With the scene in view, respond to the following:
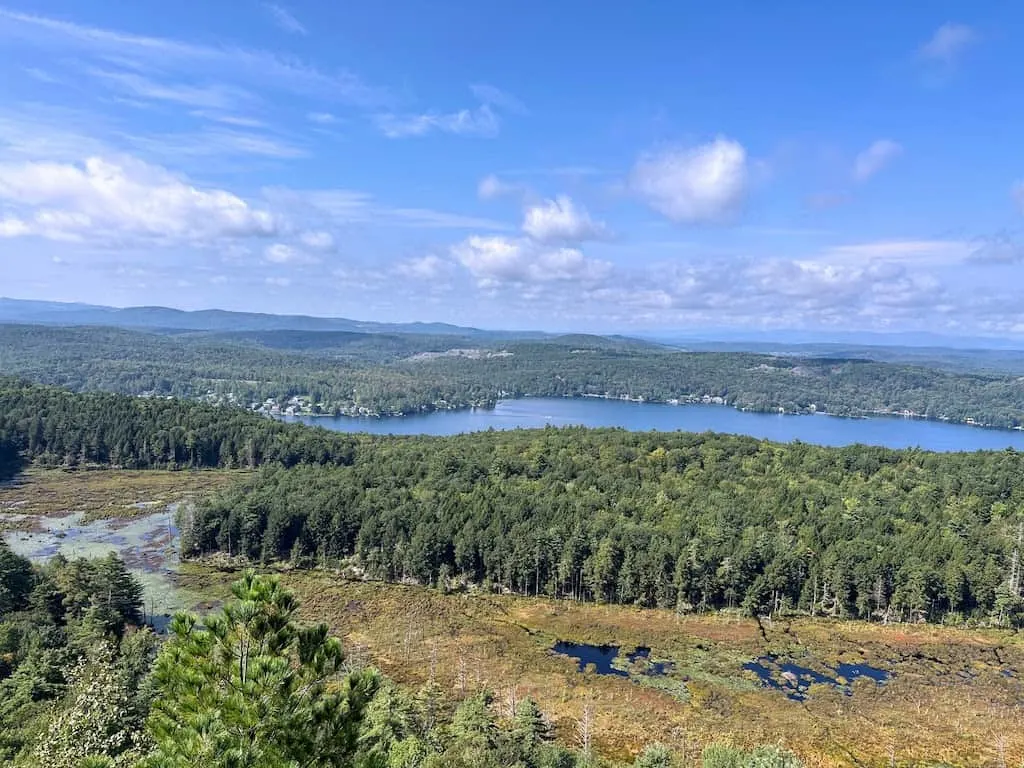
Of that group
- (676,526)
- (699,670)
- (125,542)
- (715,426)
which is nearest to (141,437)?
(125,542)

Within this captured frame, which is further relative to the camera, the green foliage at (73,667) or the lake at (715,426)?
the lake at (715,426)

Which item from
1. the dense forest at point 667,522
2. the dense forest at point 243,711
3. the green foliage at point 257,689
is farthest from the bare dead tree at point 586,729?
the green foliage at point 257,689

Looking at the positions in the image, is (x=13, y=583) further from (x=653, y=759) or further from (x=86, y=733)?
(x=653, y=759)

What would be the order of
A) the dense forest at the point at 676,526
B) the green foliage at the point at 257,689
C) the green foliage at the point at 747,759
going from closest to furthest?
the green foliage at the point at 257,689, the green foliage at the point at 747,759, the dense forest at the point at 676,526

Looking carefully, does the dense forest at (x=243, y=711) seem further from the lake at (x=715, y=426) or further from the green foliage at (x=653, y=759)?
the lake at (x=715, y=426)

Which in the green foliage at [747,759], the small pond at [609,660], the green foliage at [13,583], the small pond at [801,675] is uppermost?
the green foliage at [747,759]

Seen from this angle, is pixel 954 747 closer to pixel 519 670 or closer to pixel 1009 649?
pixel 1009 649

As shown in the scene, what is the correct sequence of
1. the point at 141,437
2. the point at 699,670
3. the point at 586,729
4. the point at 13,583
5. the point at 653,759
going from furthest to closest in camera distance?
1. the point at 141,437
2. the point at 699,670
3. the point at 13,583
4. the point at 586,729
5. the point at 653,759
